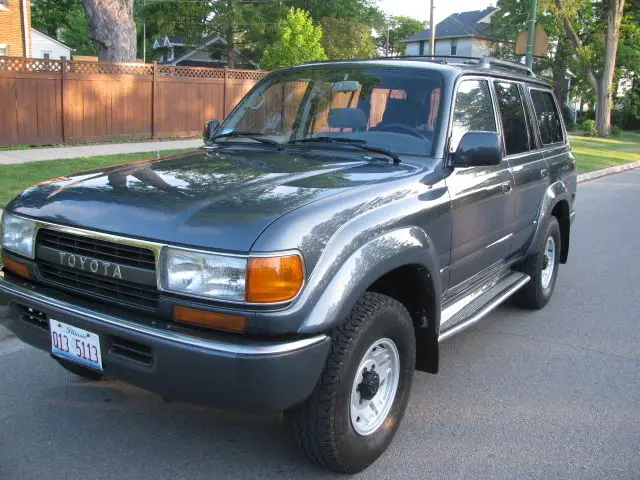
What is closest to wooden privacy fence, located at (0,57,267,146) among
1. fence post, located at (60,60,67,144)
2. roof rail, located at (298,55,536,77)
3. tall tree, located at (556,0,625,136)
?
fence post, located at (60,60,67,144)

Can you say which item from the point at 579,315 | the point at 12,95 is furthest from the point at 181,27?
the point at 579,315

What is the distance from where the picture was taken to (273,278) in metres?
2.51

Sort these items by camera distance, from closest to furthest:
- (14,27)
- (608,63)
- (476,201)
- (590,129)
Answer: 1. (476,201)
2. (14,27)
3. (608,63)
4. (590,129)

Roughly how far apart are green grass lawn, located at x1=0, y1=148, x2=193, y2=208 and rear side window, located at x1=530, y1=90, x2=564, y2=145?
15.7 ft

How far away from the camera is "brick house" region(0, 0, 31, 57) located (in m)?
24.1

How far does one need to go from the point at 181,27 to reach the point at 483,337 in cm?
4044

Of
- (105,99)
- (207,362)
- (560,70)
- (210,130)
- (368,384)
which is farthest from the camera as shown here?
(560,70)

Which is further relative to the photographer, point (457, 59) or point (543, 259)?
point (543, 259)

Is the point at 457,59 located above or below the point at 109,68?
below

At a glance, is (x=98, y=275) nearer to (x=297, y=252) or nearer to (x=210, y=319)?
(x=210, y=319)

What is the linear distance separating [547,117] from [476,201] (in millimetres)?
2132

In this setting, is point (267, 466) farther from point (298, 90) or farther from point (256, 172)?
point (298, 90)

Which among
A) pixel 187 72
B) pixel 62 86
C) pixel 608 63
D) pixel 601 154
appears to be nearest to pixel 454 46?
pixel 608 63

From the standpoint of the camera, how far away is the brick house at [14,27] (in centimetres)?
2412
